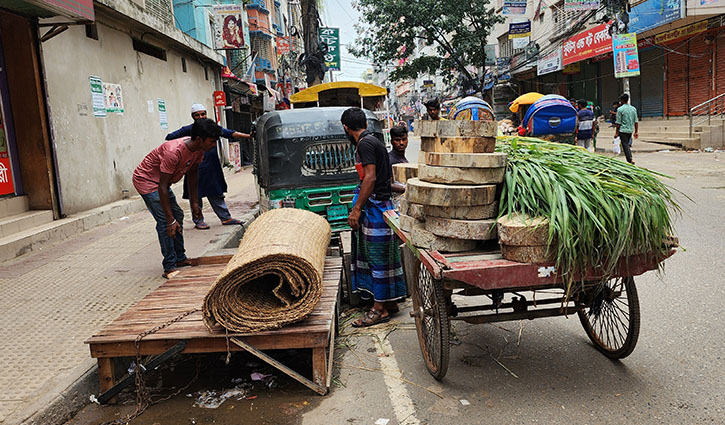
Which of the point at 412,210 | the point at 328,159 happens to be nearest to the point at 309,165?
the point at 328,159

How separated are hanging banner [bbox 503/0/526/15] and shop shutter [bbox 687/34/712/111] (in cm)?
764

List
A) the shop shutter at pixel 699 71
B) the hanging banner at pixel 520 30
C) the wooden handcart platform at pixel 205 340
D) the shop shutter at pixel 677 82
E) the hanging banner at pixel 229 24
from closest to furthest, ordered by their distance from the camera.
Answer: the wooden handcart platform at pixel 205 340 → the hanging banner at pixel 229 24 → the shop shutter at pixel 699 71 → the shop shutter at pixel 677 82 → the hanging banner at pixel 520 30

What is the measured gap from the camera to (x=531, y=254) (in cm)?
284

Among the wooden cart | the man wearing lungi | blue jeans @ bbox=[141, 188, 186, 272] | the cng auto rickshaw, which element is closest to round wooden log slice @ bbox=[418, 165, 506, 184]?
the wooden cart

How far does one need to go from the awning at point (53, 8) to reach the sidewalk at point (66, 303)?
316cm

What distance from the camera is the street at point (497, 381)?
2996 millimetres

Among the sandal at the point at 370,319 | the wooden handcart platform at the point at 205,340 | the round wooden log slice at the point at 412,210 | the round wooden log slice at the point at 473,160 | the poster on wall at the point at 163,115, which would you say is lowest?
the sandal at the point at 370,319

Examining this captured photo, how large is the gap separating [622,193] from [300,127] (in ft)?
15.4

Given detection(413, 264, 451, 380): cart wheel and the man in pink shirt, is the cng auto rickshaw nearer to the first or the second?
the man in pink shirt

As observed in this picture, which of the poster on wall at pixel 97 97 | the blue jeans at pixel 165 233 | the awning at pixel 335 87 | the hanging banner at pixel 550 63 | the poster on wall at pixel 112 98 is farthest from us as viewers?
the hanging banner at pixel 550 63

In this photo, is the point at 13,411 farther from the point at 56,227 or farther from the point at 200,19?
the point at 200,19

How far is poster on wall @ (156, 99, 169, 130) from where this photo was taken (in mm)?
13828

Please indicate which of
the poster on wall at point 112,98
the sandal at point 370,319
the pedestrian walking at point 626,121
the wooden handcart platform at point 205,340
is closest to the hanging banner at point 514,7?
the pedestrian walking at point 626,121

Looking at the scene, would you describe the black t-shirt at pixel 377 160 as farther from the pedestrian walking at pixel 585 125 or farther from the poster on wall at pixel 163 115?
the poster on wall at pixel 163 115
